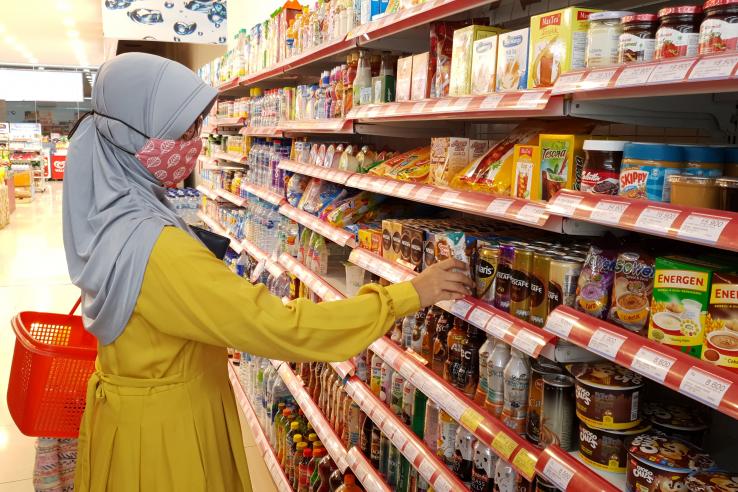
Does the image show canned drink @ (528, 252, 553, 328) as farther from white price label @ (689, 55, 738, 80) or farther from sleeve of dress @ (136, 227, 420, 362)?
white price label @ (689, 55, 738, 80)

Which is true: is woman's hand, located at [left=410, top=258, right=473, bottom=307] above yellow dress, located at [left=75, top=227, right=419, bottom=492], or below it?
above

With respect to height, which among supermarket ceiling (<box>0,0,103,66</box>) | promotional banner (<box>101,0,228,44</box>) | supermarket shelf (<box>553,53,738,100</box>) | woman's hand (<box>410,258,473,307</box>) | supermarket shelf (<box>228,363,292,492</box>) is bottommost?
supermarket shelf (<box>228,363,292,492</box>)

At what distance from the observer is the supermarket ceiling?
12422 millimetres

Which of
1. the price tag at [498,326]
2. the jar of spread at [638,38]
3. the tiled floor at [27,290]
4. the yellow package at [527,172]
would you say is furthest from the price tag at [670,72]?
the tiled floor at [27,290]

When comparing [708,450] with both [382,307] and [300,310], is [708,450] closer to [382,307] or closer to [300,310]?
[382,307]

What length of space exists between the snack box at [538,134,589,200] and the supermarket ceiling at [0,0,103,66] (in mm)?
11974

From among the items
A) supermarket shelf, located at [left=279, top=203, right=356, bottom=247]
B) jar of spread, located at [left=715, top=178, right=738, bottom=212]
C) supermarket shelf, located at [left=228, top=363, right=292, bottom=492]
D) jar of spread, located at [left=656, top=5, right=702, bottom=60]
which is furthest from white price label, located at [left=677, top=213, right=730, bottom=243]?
A: supermarket shelf, located at [left=228, top=363, right=292, bottom=492]

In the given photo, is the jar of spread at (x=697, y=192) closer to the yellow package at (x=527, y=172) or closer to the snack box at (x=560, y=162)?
the snack box at (x=560, y=162)

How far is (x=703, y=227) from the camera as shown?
45.3 inches

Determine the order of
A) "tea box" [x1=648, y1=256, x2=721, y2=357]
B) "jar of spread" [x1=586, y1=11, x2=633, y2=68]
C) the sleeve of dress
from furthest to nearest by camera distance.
A: 1. the sleeve of dress
2. "jar of spread" [x1=586, y1=11, x2=633, y2=68]
3. "tea box" [x1=648, y1=256, x2=721, y2=357]

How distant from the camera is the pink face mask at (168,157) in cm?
184

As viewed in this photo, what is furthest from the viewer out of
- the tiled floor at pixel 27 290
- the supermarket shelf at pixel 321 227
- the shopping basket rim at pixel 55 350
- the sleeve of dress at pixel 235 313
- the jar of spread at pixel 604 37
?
the tiled floor at pixel 27 290

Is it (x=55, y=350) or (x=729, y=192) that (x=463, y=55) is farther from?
(x=55, y=350)

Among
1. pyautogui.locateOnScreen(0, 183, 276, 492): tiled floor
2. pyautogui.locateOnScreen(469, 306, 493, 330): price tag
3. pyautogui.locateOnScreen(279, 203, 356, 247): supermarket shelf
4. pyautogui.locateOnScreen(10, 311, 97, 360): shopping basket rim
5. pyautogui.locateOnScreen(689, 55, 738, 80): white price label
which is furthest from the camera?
pyautogui.locateOnScreen(0, 183, 276, 492): tiled floor
